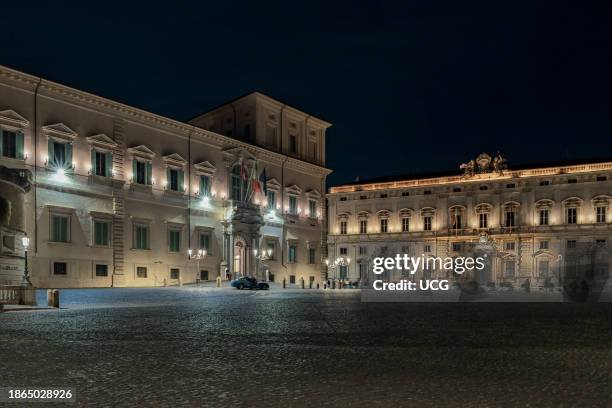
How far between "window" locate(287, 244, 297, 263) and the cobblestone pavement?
140 feet

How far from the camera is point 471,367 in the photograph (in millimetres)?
6984

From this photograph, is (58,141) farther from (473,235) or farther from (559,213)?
(559,213)

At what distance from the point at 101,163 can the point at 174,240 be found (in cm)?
847

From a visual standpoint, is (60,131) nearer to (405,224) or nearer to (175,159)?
(175,159)

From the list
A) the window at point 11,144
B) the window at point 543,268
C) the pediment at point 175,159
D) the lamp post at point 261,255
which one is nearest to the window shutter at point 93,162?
the window at point 11,144

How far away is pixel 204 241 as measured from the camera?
46.3m

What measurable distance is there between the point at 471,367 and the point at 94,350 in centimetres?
539

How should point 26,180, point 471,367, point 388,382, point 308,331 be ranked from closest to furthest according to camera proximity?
point 388,382 → point 471,367 → point 308,331 → point 26,180

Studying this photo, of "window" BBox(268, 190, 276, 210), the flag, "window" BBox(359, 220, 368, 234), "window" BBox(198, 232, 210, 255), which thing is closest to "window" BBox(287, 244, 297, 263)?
"window" BBox(268, 190, 276, 210)

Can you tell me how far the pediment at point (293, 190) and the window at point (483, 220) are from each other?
73.1ft

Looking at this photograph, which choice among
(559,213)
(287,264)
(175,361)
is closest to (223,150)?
(287,264)

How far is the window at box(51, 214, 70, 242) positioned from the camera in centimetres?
3481

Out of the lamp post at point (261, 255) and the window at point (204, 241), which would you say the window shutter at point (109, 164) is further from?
the lamp post at point (261, 255)

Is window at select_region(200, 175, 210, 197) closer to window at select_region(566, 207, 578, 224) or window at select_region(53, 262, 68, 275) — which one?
window at select_region(53, 262, 68, 275)
